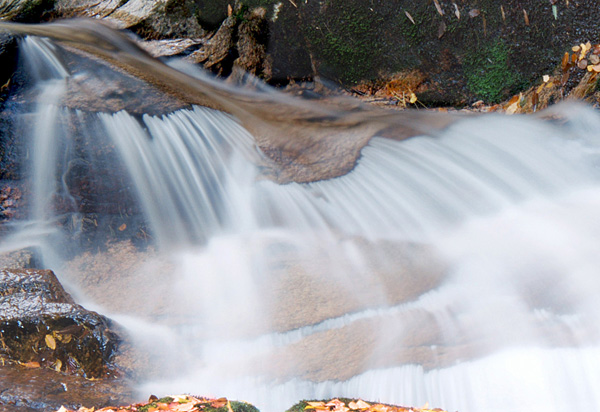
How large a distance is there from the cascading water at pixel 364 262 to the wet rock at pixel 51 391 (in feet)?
0.74

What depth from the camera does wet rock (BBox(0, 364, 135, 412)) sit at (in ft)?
8.63

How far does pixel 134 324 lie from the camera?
3748 mm

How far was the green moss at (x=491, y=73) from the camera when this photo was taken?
600 centimetres

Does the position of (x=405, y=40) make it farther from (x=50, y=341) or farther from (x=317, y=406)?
(x=50, y=341)

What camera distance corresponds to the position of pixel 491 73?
6.08 metres

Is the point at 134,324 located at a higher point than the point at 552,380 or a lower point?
lower

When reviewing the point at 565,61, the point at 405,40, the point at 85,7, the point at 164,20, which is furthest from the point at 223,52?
the point at 565,61

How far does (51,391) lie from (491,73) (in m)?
5.74

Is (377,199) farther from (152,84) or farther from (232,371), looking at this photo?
(152,84)

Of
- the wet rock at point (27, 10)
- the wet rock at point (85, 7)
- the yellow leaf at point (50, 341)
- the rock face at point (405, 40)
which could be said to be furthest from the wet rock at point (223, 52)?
the yellow leaf at point (50, 341)

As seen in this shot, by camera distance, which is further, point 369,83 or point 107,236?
point 369,83

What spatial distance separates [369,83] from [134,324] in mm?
4374

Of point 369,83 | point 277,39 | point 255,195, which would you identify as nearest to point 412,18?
point 369,83

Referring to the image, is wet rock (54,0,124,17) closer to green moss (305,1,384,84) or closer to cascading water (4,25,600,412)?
cascading water (4,25,600,412)
